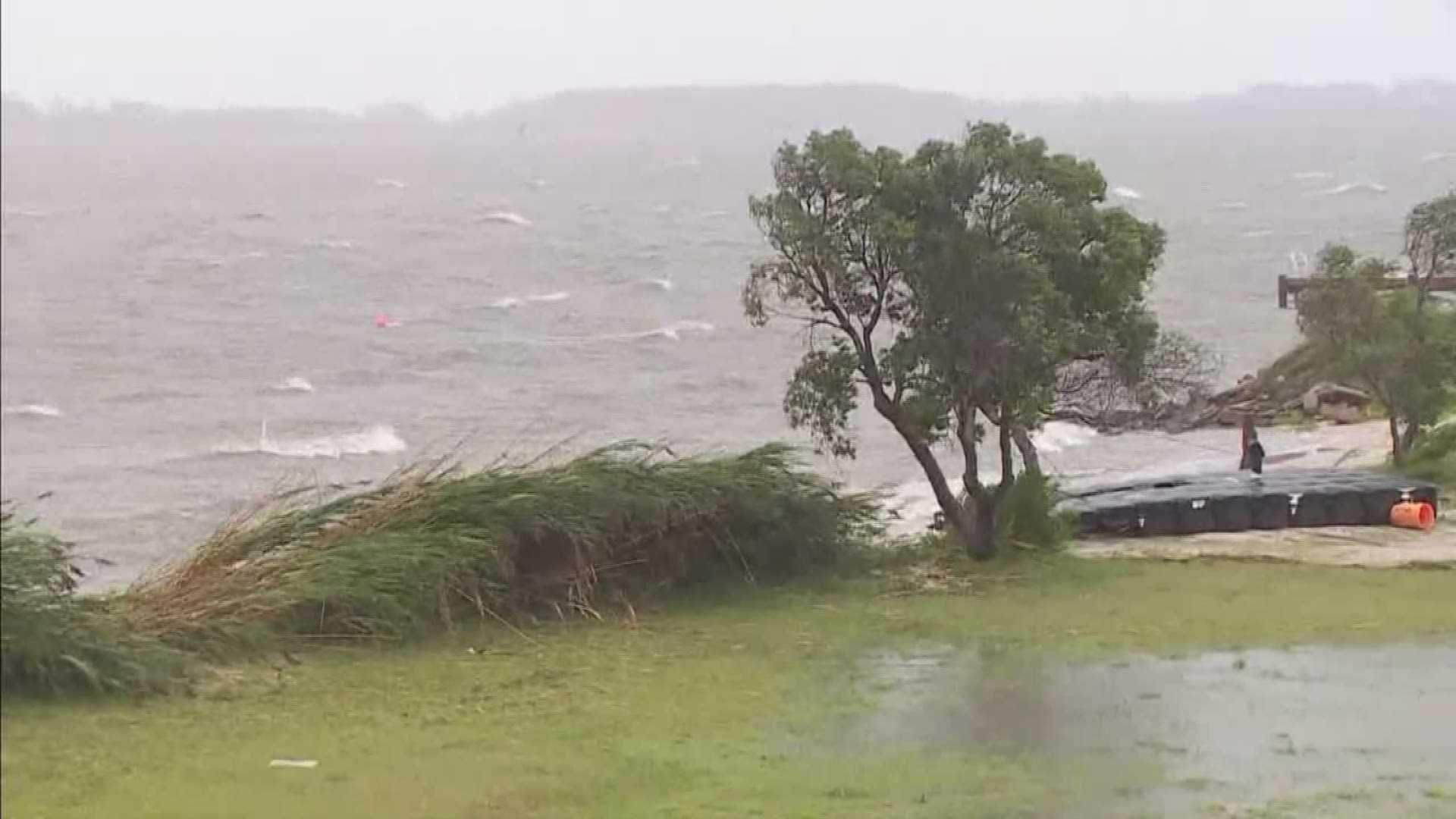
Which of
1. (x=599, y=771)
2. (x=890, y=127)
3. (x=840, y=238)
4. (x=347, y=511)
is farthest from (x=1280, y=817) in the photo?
(x=890, y=127)

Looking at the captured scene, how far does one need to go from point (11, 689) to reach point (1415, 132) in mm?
16213

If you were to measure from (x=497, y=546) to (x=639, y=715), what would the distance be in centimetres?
295

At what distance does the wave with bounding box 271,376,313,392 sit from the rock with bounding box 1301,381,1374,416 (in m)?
18.9

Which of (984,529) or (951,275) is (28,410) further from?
(984,529)

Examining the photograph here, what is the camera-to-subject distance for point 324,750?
657 cm

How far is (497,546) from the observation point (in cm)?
1056

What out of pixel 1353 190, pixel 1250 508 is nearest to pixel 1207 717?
pixel 1250 508

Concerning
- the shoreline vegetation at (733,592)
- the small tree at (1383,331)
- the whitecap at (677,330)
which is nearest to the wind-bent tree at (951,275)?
the shoreline vegetation at (733,592)

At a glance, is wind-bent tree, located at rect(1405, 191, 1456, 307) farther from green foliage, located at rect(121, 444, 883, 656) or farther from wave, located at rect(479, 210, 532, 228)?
wave, located at rect(479, 210, 532, 228)

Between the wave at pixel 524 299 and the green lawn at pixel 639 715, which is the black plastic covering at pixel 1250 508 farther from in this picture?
the wave at pixel 524 299

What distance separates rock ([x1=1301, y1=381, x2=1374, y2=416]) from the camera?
2602cm

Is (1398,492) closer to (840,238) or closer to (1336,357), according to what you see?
(1336,357)

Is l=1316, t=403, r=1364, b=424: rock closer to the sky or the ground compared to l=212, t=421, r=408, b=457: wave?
closer to the sky

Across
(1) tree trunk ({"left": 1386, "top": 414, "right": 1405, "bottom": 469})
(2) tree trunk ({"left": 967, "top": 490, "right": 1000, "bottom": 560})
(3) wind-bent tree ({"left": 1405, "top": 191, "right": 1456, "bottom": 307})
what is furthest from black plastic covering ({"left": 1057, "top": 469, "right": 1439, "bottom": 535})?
(3) wind-bent tree ({"left": 1405, "top": 191, "right": 1456, "bottom": 307})
